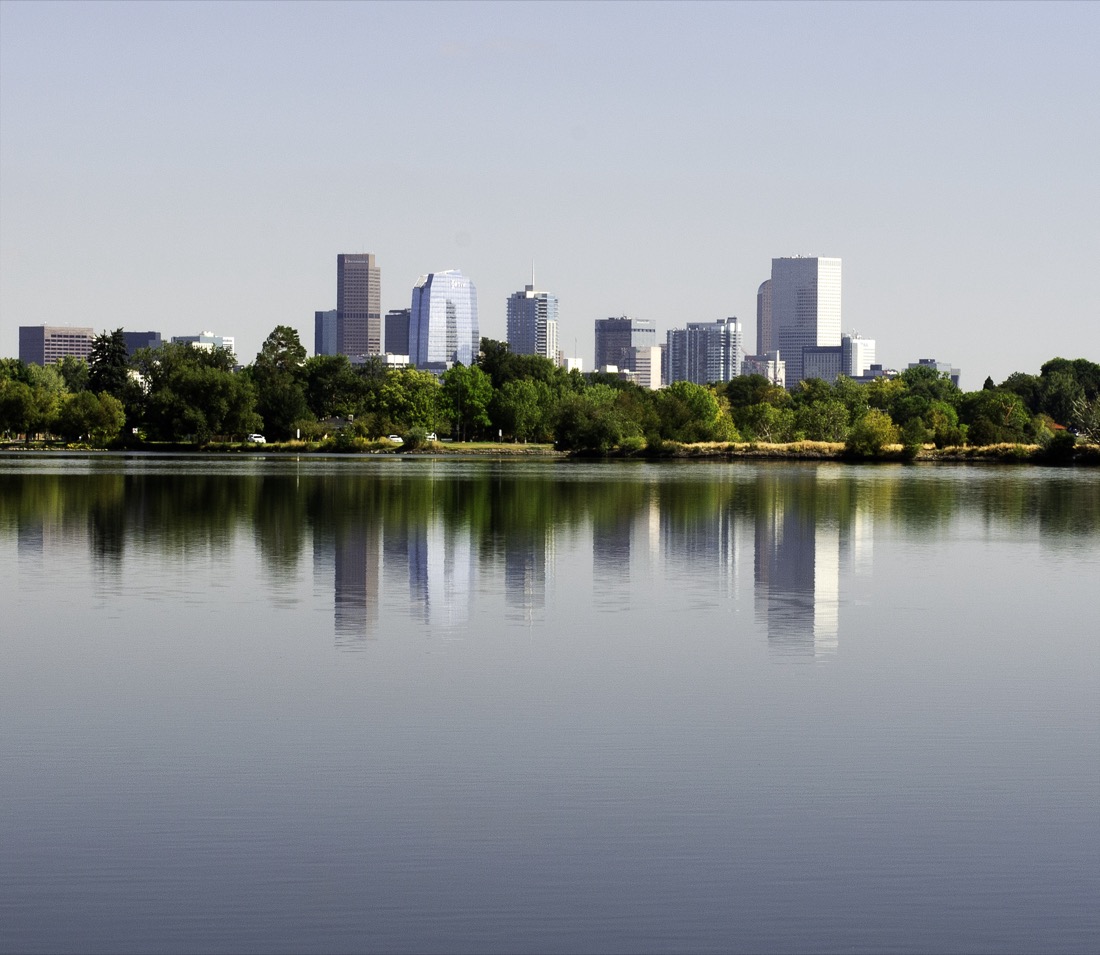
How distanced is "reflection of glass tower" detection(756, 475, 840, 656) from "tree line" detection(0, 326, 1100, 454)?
78004 millimetres

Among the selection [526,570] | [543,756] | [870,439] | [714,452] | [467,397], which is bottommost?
[543,756]

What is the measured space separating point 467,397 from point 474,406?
4.23 ft

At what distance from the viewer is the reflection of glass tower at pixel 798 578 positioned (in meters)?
19.7

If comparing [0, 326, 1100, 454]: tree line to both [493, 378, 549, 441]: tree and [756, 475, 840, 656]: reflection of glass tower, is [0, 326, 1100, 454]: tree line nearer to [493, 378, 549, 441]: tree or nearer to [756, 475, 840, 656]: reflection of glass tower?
[493, 378, 549, 441]: tree

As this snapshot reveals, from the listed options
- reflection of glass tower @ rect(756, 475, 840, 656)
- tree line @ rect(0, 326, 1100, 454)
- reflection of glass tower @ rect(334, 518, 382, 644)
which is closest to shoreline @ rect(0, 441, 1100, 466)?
tree line @ rect(0, 326, 1100, 454)

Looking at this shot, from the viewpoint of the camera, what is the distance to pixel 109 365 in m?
150

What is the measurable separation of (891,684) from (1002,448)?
112 m

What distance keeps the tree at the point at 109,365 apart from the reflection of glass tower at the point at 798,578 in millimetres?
112486

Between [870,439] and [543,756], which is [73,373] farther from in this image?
[543,756]

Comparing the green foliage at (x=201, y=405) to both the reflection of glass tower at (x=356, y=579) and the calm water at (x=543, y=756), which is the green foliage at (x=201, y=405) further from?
the calm water at (x=543, y=756)

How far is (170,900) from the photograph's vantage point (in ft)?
28.4

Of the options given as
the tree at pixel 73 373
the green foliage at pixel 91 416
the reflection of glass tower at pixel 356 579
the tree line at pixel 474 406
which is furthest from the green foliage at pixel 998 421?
the tree at pixel 73 373

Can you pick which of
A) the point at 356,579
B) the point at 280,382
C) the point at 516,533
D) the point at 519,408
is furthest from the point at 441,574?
the point at 519,408

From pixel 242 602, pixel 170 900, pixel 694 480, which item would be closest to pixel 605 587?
pixel 242 602
